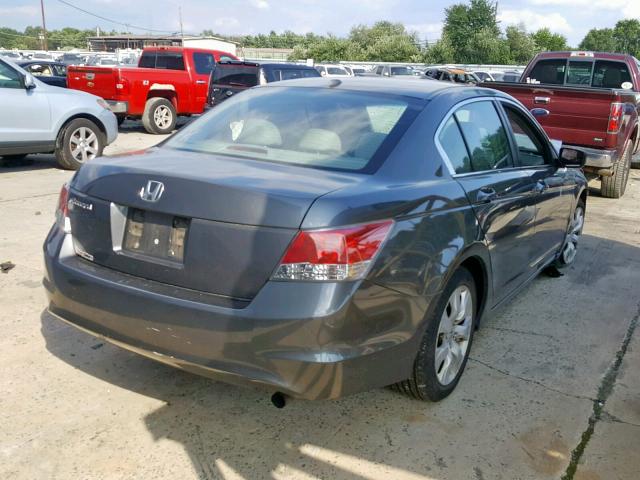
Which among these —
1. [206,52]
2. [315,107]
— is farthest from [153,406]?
[206,52]

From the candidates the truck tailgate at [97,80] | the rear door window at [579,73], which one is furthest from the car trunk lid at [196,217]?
the truck tailgate at [97,80]

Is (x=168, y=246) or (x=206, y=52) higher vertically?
(x=206, y=52)

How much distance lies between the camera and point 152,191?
9.13ft

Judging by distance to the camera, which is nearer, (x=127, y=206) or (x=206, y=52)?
(x=127, y=206)

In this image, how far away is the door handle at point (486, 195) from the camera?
350cm

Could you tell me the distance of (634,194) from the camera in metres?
10.3

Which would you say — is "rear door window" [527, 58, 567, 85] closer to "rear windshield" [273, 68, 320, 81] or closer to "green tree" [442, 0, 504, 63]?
"rear windshield" [273, 68, 320, 81]

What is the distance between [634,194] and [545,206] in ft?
21.8

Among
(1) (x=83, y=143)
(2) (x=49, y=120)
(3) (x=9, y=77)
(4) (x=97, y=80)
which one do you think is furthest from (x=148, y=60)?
(3) (x=9, y=77)

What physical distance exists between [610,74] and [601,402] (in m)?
8.99

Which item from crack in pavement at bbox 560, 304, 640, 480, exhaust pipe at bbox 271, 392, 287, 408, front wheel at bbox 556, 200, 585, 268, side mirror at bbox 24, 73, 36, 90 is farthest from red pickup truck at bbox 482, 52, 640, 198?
exhaust pipe at bbox 271, 392, 287, 408

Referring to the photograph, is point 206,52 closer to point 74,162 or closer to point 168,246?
point 74,162

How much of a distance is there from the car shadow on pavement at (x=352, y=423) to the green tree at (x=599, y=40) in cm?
8759

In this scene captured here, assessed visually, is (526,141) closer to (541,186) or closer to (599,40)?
(541,186)
